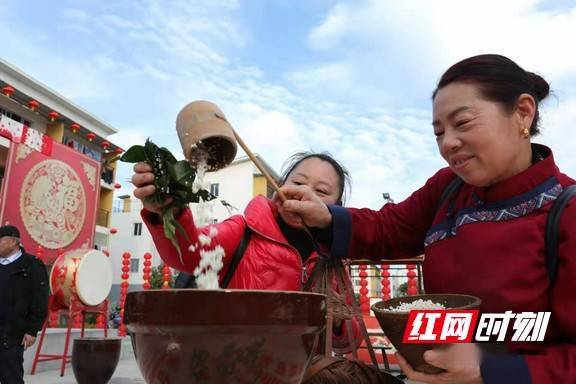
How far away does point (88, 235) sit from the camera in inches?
414

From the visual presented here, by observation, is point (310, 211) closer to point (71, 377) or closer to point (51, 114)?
point (71, 377)

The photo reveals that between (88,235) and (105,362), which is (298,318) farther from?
(88,235)

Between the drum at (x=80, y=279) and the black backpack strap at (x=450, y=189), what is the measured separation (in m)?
5.91

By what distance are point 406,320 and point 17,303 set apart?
4.18 meters

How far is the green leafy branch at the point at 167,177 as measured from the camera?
894 mm

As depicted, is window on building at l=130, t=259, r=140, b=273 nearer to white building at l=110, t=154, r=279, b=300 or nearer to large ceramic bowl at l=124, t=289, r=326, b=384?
white building at l=110, t=154, r=279, b=300

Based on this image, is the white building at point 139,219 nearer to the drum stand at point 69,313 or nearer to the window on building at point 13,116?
the window on building at point 13,116

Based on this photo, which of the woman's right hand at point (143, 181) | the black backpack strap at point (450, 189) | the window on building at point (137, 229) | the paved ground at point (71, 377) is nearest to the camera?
the woman's right hand at point (143, 181)

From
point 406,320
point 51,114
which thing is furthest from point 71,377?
point 51,114

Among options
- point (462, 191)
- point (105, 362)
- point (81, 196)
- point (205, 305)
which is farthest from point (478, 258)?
point (81, 196)

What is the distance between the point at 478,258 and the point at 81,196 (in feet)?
35.3

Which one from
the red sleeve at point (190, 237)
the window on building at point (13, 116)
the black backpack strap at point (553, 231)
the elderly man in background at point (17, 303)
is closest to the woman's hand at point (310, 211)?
the red sleeve at point (190, 237)

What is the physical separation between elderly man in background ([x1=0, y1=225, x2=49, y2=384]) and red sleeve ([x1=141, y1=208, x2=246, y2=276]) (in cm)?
327

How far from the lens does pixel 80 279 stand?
604cm
